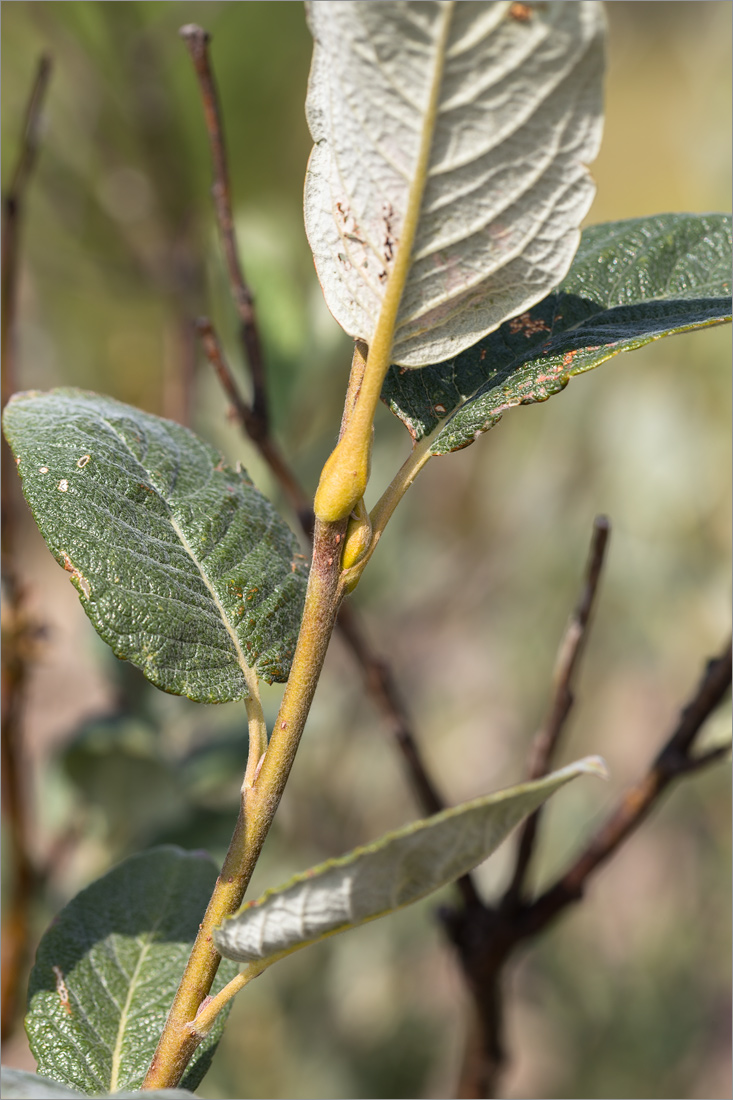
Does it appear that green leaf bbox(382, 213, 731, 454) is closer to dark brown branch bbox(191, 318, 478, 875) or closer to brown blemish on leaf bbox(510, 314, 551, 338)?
brown blemish on leaf bbox(510, 314, 551, 338)

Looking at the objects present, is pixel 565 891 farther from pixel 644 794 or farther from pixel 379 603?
pixel 379 603

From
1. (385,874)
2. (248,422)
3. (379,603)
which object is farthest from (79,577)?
(379,603)

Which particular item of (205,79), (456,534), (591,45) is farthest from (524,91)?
(456,534)

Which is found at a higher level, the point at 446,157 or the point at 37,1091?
the point at 446,157

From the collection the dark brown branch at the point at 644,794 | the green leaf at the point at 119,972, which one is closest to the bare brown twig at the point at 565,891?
the dark brown branch at the point at 644,794

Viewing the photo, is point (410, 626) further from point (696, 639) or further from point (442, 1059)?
point (442, 1059)

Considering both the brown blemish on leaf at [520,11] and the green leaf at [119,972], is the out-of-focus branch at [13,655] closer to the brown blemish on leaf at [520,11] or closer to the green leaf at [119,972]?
the green leaf at [119,972]

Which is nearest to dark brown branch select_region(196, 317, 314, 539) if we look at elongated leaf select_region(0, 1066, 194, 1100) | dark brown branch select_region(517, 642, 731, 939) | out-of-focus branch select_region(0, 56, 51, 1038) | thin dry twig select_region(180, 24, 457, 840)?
thin dry twig select_region(180, 24, 457, 840)

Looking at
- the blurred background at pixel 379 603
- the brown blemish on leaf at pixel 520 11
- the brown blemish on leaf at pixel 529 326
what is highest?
the brown blemish on leaf at pixel 520 11
